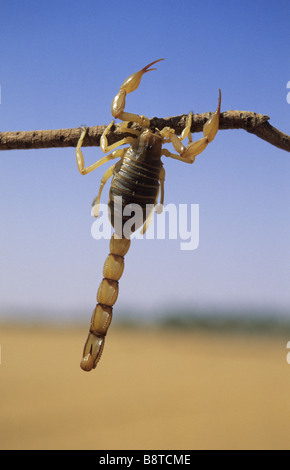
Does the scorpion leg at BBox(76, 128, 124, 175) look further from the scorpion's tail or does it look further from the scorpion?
the scorpion's tail

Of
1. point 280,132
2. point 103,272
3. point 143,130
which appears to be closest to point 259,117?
point 280,132

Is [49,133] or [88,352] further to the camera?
[49,133]

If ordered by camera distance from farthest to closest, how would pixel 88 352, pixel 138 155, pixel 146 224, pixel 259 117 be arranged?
pixel 146 224 < pixel 138 155 < pixel 259 117 < pixel 88 352

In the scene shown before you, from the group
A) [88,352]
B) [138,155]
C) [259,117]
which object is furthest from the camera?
[138,155]

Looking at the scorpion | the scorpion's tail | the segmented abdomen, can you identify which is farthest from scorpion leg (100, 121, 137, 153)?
the scorpion's tail

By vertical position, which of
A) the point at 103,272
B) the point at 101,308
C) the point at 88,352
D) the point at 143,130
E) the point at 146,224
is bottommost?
the point at 88,352

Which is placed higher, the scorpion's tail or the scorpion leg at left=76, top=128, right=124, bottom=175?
the scorpion leg at left=76, top=128, right=124, bottom=175

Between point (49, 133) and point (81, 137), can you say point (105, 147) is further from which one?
point (49, 133)

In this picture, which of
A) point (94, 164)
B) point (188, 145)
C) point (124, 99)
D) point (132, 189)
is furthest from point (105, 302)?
Answer: point (124, 99)
